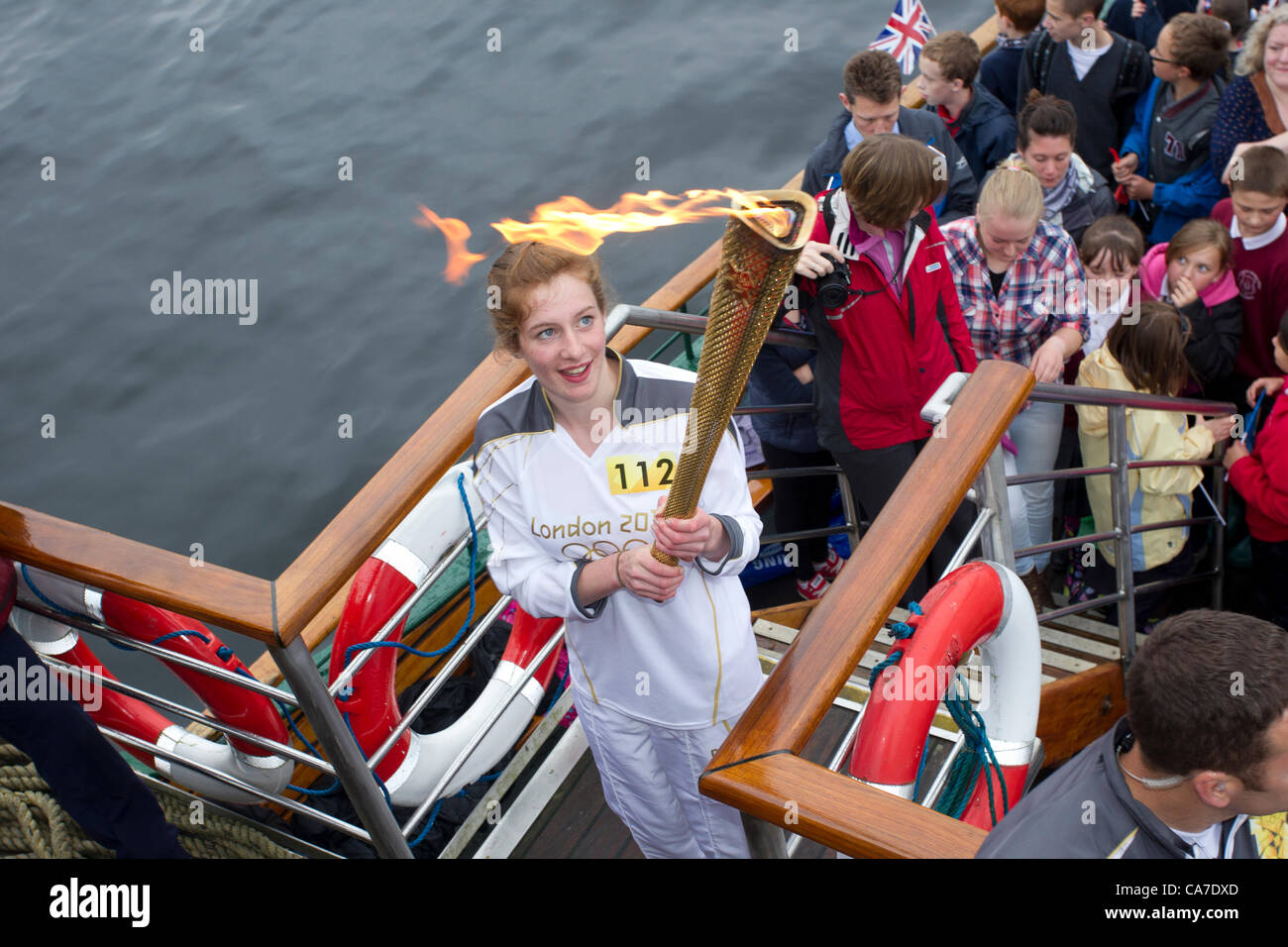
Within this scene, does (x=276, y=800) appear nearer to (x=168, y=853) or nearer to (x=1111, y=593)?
(x=168, y=853)

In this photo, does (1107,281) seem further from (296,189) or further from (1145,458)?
(296,189)

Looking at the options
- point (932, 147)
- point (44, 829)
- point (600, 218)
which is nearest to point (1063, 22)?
point (932, 147)

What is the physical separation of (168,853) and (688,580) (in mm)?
1744

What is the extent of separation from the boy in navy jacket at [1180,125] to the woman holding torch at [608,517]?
135 inches

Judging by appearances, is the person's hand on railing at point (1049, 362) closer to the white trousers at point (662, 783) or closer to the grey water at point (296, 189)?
the white trousers at point (662, 783)

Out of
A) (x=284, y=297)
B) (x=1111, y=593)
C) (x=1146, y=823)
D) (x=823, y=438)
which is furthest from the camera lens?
(x=284, y=297)

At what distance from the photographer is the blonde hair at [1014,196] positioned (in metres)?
3.69

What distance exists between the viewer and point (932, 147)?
4.33 m

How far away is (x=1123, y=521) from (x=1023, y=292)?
2.78ft

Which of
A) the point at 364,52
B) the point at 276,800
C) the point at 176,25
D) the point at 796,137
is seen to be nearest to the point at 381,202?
the point at 364,52

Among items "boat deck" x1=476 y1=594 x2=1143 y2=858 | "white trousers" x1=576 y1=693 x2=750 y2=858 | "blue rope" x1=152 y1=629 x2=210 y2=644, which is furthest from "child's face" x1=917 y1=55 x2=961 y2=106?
"blue rope" x1=152 y1=629 x2=210 y2=644

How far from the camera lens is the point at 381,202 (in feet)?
29.4

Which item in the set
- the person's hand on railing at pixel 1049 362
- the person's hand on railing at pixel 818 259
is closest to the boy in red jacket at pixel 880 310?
the person's hand on railing at pixel 818 259
